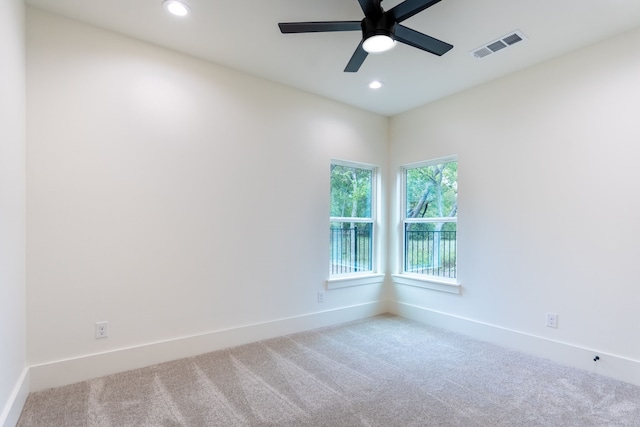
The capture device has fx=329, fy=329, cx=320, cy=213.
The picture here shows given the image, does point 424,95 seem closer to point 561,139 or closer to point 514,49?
point 514,49

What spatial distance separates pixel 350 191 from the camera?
4156 mm

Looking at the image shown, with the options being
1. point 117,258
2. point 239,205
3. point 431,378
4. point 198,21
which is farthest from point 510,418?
point 198,21

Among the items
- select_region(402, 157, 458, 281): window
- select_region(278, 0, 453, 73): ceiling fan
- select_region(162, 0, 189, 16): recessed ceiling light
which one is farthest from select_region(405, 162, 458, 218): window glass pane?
select_region(162, 0, 189, 16): recessed ceiling light

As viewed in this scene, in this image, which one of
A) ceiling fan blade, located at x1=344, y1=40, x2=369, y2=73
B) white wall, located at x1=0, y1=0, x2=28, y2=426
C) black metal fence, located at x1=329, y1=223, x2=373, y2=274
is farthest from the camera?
black metal fence, located at x1=329, y1=223, x2=373, y2=274

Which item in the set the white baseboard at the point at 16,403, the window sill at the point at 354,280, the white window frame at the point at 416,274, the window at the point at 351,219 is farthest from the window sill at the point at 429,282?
the white baseboard at the point at 16,403

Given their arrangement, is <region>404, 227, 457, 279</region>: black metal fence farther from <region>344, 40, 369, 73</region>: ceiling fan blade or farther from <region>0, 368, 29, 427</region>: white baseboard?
<region>0, 368, 29, 427</region>: white baseboard

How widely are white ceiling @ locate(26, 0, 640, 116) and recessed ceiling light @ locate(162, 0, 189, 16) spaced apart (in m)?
0.05

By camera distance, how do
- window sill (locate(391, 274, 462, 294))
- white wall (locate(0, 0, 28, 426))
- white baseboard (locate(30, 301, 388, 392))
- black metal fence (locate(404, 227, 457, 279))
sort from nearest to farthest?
white wall (locate(0, 0, 28, 426))
white baseboard (locate(30, 301, 388, 392))
window sill (locate(391, 274, 462, 294))
black metal fence (locate(404, 227, 457, 279))

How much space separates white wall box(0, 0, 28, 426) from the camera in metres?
1.73

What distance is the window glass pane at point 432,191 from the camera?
12.4ft

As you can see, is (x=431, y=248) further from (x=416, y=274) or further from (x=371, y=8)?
(x=371, y=8)

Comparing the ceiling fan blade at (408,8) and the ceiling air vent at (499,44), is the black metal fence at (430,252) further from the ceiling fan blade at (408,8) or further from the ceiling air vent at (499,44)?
the ceiling fan blade at (408,8)

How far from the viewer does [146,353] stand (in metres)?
2.65

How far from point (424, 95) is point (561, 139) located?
1.43m
